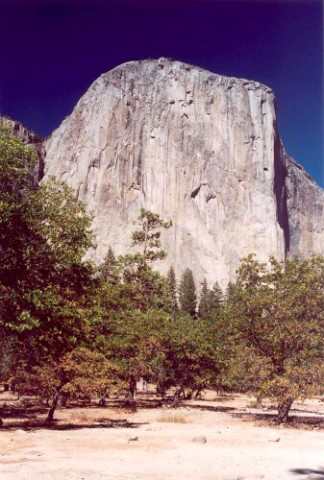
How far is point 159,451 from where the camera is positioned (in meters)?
13.7

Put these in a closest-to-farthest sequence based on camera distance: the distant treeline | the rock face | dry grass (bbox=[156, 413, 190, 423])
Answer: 1. the distant treeline
2. dry grass (bbox=[156, 413, 190, 423])
3. the rock face

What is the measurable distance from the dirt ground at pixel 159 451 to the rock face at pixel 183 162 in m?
93.9

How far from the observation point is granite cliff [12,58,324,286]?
4651 inches

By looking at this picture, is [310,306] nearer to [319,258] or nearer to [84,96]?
[319,258]

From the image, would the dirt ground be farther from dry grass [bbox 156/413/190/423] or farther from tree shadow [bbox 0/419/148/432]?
dry grass [bbox 156/413/190/423]

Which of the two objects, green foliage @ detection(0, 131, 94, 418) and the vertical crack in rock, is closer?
green foliage @ detection(0, 131, 94, 418)

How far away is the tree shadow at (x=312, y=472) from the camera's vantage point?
10.7 metres

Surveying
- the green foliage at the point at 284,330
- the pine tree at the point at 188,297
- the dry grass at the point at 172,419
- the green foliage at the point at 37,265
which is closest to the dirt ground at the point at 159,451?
the dry grass at the point at 172,419

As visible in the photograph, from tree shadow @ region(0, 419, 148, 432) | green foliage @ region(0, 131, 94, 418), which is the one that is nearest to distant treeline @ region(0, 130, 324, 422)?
green foliage @ region(0, 131, 94, 418)

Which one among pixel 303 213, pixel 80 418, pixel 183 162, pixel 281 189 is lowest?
pixel 80 418

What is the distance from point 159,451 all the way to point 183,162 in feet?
373

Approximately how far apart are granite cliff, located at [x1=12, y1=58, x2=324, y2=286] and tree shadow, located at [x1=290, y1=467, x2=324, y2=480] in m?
102

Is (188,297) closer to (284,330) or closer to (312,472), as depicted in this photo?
(284,330)

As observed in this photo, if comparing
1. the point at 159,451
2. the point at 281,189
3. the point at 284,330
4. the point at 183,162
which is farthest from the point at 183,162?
the point at 159,451
